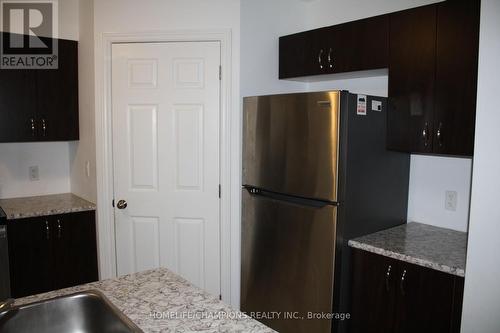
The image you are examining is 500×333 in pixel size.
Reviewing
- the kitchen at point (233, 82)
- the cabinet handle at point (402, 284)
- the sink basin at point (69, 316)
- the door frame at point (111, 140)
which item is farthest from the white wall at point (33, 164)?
the cabinet handle at point (402, 284)

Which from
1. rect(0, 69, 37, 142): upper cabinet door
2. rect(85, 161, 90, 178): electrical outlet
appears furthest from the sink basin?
rect(0, 69, 37, 142): upper cabinet door

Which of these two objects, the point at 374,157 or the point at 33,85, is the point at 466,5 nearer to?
the point at 374,157

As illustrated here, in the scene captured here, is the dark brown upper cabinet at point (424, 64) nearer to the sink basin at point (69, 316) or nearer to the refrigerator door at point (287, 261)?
the refrigerator door at point (287, 261)

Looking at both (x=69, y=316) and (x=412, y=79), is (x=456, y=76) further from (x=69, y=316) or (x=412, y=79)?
(x=69, y=316)

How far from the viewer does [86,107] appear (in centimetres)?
304

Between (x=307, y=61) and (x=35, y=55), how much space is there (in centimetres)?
209

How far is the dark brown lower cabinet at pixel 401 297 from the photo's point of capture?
1863mm

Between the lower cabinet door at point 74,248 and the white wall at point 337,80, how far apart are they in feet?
5.18

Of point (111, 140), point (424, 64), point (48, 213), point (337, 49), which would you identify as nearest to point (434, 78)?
point (424, 64)

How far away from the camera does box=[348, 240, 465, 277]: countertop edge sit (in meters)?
1.82

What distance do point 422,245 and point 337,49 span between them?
1323mm

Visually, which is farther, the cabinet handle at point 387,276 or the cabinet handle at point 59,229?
the cabinet handle at point 59,229

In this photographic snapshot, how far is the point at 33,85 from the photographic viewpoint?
304 centimetres

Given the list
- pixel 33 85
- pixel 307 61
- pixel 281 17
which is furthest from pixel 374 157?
pixel 33 85
